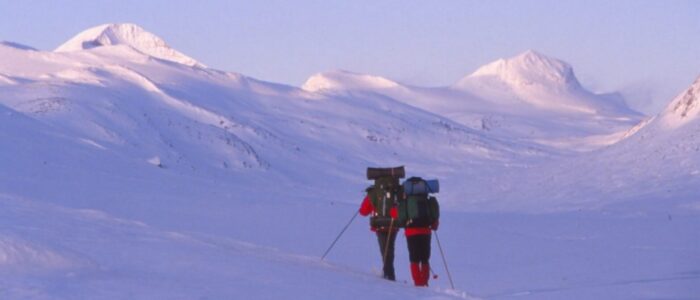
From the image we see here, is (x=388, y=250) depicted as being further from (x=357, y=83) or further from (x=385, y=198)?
(x=357, y=83)

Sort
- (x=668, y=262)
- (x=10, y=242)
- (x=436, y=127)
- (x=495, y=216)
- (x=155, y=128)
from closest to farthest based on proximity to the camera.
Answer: (x=10, y=242), (x=668, y=262), (x=495, y=216), (x=155, y=128), (x=436, y=127)

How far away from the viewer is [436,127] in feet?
338

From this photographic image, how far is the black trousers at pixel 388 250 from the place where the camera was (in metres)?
13.0

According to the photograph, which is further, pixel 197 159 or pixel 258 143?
pixel 258 143

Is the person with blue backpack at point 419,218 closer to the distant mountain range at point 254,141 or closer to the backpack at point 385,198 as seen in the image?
the backpack at point 385,198

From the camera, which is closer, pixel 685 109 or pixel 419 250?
pixel 419 250

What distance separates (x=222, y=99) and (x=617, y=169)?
5495 cm

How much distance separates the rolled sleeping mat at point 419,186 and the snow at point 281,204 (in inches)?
46.5

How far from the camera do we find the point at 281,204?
27406 millimetres

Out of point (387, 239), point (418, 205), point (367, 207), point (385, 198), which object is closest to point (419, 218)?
point (418, 205)

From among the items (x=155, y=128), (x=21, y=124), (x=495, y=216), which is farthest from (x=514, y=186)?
(x=155, y=128)

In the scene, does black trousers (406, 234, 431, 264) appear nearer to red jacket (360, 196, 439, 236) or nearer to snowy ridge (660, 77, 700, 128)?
red jacket (360, 196, 439, 236)

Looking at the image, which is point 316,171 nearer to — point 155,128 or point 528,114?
point 155,128

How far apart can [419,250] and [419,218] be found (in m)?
0.44
